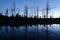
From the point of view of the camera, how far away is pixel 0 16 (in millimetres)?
134375

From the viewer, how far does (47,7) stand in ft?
305

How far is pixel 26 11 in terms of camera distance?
114 m

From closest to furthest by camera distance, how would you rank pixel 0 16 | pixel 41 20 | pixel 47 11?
pixel 47 11 → pixel 0 16 → pixel 41 20

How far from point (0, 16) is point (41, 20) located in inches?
2330

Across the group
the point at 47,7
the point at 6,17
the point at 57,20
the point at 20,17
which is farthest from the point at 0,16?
the point at 57,20

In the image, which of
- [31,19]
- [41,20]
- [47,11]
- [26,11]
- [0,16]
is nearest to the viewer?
[47,11]

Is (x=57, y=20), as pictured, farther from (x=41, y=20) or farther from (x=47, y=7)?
(x=47, y=7)

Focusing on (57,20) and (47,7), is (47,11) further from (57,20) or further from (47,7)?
(57,20)

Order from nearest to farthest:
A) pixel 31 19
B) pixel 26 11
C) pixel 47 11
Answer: pixel 47 11 < pixel 26 11 < pixel 31 19

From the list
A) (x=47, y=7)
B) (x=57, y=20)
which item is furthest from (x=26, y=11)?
(x=57, y=20)

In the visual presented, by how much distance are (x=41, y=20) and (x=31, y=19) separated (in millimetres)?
33498

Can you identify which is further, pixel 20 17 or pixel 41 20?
pixel 41 20

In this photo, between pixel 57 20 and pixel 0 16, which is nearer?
pixel 0 16

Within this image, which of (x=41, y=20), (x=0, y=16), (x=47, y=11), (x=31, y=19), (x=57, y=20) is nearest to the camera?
(x=47, y=11)
